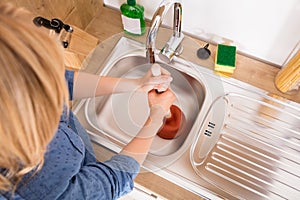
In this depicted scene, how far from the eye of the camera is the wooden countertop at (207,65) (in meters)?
0.78

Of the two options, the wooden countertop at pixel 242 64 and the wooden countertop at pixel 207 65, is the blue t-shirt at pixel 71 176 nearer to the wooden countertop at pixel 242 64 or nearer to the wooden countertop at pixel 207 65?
the wooden countertop at pixel 207 65

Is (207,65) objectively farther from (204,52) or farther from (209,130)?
(209,130)

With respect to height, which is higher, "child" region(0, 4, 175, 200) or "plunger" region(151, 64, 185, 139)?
"child" region(0, 4, 175, 200)

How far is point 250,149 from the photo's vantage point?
2.76 feet

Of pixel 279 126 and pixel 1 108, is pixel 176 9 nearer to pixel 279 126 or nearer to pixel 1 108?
pixel 279 126

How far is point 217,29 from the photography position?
3.06ft

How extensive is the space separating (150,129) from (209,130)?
0.20 m

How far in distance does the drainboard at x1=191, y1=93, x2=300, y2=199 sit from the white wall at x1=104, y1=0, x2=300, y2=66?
17cm

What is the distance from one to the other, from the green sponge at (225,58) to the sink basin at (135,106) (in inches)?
3.5

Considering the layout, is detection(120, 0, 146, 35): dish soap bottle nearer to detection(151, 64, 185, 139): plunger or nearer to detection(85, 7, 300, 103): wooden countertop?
detection(85, 7, 300, 103): wooden countertop

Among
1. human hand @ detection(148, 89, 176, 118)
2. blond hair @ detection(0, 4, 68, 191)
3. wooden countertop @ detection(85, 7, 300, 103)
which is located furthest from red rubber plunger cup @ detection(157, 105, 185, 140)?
blond hair @ detection(0, 4, 68, 191)

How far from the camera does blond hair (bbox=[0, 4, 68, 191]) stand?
349 millimetres

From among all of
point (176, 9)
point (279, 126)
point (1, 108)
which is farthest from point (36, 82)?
point (279, 126)

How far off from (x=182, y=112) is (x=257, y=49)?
0.31 m
